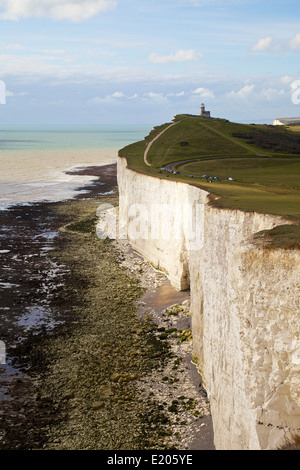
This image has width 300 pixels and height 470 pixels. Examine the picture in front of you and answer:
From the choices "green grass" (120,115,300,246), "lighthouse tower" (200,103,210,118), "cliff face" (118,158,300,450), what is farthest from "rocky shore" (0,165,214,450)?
"lighthouse tower" (200,103,210,118)

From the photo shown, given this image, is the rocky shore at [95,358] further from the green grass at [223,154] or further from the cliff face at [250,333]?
→ the green grass at [223,154]

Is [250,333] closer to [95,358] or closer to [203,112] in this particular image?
[95,358]

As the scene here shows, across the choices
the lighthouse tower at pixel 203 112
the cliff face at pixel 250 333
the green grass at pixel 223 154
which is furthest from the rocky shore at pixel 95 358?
the lighthouse tower at pixel 203 112

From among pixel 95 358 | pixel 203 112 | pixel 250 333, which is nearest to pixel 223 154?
pixel 203 112

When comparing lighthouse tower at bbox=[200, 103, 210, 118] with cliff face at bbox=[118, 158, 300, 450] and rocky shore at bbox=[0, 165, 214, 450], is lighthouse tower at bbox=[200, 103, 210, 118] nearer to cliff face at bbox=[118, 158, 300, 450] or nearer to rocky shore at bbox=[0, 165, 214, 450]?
rocky shore at bbox=[0, 165, 214, 450]

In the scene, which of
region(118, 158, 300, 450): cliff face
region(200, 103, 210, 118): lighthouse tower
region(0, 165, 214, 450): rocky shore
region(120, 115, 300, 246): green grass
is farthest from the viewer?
region(200, 103, 210, 118): lighthouse tower
